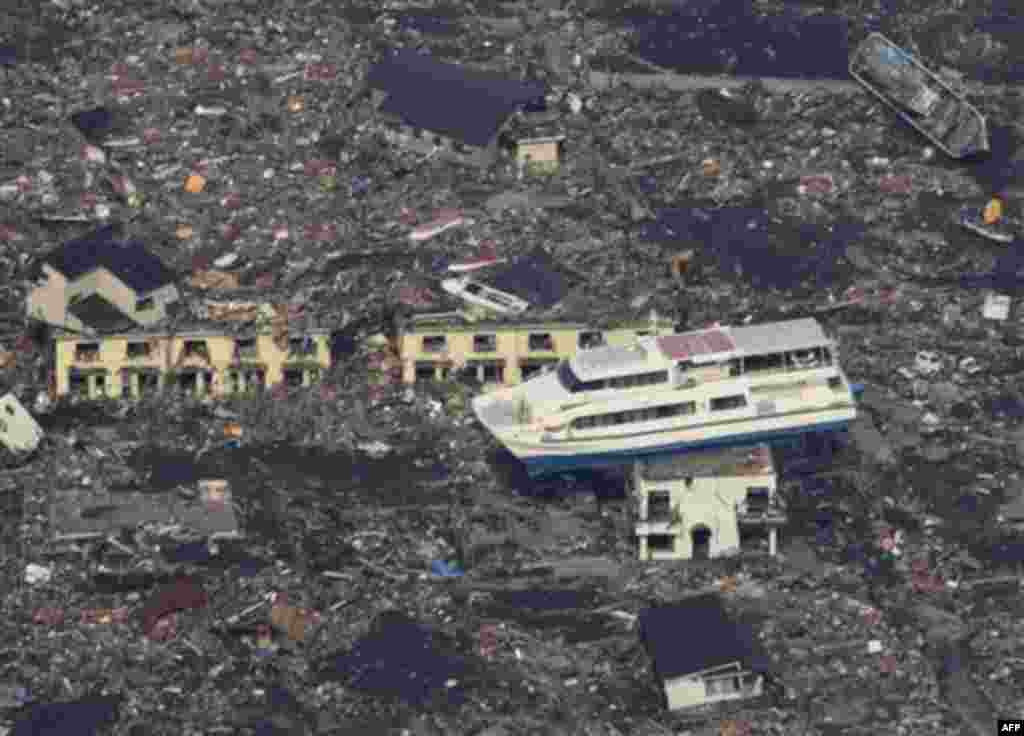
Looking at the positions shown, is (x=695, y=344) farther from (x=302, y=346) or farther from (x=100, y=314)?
(x=100, y=314)

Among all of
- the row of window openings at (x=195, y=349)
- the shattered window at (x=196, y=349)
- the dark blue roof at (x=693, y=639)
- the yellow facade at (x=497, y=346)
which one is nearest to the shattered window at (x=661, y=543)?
the dark blue roof at (x=693, y=639)

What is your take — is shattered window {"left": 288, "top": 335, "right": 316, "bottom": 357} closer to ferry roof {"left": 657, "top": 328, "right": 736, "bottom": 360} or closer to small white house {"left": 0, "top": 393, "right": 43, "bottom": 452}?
small white house {"left": 0, "top": 393, "right": 43, "bottom": 452}

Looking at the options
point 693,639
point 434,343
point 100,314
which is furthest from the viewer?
point 100,314

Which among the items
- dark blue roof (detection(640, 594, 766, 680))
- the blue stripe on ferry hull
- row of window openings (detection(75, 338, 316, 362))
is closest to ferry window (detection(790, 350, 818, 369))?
the blue stripe on ferry hull

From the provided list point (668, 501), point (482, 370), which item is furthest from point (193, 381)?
point (668, 501)

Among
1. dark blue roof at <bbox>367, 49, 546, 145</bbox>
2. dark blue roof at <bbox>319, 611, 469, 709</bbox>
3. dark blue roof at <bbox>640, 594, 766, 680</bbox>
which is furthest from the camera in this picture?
dark blue roof at <bbox>367, 49, 546, 145</bbox>

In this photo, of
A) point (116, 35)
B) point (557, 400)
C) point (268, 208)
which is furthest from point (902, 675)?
point (116, 35)
